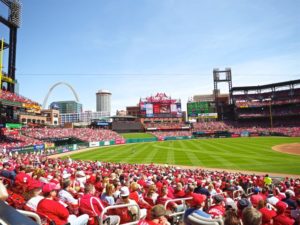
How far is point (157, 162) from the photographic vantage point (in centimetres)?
3747

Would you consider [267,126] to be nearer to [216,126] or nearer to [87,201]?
[216,126]

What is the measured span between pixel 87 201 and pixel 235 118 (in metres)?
113

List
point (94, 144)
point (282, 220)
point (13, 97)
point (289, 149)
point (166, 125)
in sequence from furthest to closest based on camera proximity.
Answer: point (166, 125) < point (94, 144) < point (13, 97) < point (289, 149) < point (282, 220)

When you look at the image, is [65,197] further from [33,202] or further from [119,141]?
[119,141]

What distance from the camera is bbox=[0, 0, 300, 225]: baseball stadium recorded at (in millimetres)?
5648

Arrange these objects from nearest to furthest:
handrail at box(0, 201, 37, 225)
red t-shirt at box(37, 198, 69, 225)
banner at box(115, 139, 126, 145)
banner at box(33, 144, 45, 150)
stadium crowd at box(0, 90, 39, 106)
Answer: handrail at box(0, 201, 37, 225), red t-shirt at box(37, 198, 69, 225), stadium crowd at box(0, 90, 39, 106), banner at box(33, 144, 45, 150), banner at box(115, 139, 126, 145)

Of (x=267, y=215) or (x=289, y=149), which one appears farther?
(x=289, y=149)

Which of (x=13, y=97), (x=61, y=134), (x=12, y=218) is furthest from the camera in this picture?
(x=61, y=134)

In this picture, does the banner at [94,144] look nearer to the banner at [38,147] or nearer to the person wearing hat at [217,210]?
the banner at [38,147]

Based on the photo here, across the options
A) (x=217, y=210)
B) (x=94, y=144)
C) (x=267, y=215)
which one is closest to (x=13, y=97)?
(x=94, y=144)

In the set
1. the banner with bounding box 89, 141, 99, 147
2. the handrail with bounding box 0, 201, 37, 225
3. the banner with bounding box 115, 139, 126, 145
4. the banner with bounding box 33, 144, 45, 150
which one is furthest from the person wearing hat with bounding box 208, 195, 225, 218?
the banner with bounding box 115, 139, 126, 145

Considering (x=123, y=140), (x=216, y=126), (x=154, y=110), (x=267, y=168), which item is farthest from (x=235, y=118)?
(x=267, y=168)

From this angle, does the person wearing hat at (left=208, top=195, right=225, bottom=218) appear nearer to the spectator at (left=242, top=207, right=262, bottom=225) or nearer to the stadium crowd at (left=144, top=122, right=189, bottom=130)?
the spectator at (left=242, top=207, right=262, bottom=225)

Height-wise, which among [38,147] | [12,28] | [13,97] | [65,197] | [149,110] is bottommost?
[38,147]
